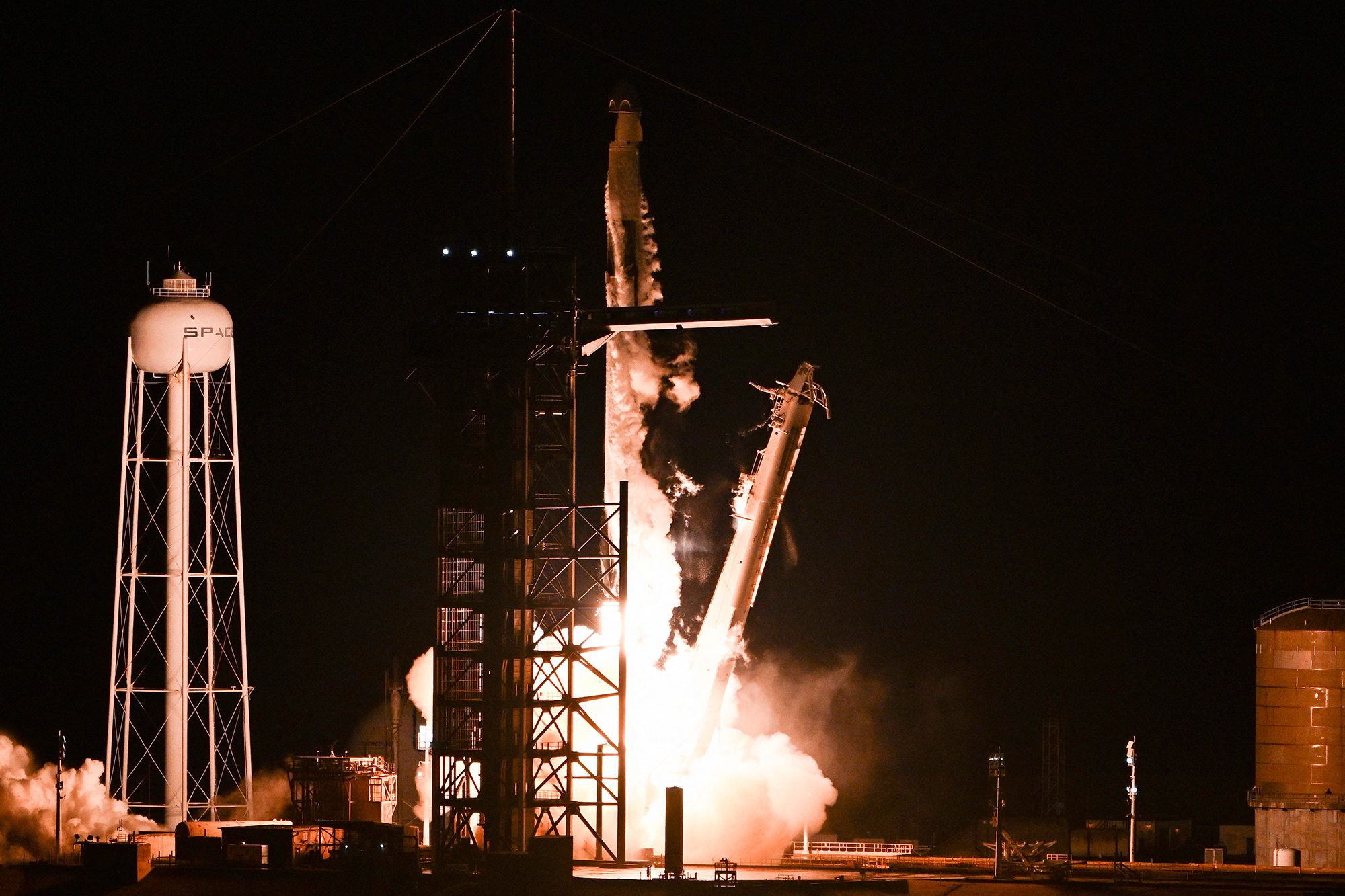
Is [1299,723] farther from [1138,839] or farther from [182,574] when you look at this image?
[182,574]

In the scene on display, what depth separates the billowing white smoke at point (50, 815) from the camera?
155ft

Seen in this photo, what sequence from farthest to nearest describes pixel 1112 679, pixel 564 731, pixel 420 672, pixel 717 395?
pixel 1112 679 → pixel 717 395 → pixel 420 672 → pixel 564 731

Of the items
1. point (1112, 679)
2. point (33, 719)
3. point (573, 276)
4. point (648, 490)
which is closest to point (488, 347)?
point (573, 276)

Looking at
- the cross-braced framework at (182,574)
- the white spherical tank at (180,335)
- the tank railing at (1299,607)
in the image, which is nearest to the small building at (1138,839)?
the tank railing at (1299,607)

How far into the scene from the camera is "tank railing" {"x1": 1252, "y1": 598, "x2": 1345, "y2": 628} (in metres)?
55.9

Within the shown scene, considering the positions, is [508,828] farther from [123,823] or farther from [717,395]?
[717,395]

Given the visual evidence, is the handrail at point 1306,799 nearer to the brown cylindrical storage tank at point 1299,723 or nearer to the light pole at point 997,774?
the brown cylindrical storage tank at point 1299,723

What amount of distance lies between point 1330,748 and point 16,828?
3484 cm

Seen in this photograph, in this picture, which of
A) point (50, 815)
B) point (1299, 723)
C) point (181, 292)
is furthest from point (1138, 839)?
point (181, 292)

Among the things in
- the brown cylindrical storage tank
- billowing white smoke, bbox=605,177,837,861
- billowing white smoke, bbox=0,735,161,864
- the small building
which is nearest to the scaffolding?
billowing white smoke, bbox=0,735,161,864

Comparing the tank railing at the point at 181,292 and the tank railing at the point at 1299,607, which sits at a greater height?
the tank railing at the point at 181,292

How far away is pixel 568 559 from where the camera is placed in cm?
4153

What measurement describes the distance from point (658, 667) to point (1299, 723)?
1913cm

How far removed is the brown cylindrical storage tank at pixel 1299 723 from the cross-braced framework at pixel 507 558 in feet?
73.3
